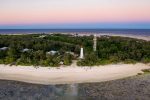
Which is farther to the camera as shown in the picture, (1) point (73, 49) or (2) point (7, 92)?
(1) point (73, 49)

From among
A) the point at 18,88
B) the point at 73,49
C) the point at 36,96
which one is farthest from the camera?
the point at 73,49

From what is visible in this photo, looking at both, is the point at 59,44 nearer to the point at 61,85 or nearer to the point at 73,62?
the point at 73,62

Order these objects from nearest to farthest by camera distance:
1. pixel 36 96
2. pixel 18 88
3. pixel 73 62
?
1. pixel 36 96
2. pixel 18 88
3. pixel 73 62

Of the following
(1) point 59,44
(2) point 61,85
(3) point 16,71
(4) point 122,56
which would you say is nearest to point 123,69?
(4) point 122,56

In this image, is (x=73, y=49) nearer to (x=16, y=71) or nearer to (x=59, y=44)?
(x=59, y=44)

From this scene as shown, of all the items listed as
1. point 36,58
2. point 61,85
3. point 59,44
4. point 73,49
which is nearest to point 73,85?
point 61,85

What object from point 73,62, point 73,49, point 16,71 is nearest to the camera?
point 16,71
